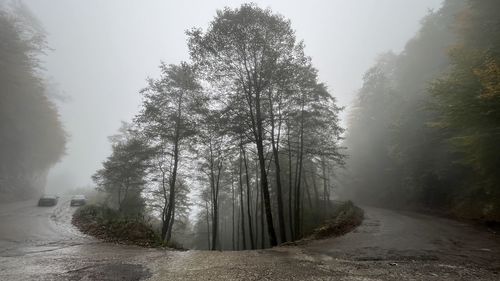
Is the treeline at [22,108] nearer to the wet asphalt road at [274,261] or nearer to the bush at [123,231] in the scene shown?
the bush at [123,231]

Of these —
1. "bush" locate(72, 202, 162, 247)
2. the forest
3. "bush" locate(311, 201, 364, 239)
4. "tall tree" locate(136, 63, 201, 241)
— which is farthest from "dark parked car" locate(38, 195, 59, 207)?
"bush" locate(311, 201, 364, 239)

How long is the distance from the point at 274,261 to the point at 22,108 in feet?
141

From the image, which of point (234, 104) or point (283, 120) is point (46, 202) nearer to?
point (234, 104)

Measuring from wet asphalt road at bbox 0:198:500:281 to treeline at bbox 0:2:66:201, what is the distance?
2816 cm

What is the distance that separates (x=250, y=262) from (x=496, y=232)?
467 inches

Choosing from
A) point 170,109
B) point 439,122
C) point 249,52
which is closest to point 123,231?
point 170,109

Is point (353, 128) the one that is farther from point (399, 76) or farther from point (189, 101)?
point (189, 101)

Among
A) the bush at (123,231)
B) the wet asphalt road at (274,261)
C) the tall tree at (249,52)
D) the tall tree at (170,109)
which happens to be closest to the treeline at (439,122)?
the wet asphalt road at (274,261)

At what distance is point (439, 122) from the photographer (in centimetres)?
1420

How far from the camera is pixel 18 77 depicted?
31.5 m

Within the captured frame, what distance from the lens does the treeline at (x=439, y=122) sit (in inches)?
493

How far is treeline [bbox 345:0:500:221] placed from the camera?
41.1 ft

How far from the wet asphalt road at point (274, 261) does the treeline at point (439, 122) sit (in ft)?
17.1

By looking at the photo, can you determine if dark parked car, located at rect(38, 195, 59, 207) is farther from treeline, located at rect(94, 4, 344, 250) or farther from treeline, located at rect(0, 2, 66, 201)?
treeline, located at rect(94, 4, 344, 250)
